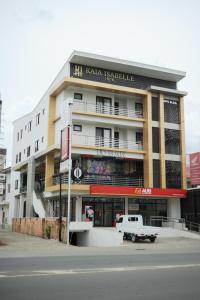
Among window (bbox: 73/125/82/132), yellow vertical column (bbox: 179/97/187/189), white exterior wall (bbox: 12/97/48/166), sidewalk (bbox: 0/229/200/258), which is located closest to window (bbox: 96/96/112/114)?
window (bbox: 73/125/82/132)

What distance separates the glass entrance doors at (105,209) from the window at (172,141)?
7567 millimetres

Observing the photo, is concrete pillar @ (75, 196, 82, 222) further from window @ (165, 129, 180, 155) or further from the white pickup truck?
window @ (165, 129, 180, 155)

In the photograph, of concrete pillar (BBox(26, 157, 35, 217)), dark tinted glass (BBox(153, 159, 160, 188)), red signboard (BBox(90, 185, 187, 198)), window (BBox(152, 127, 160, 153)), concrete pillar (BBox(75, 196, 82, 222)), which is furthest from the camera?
concrete pillar (BBox(26, 157, 35, 217))

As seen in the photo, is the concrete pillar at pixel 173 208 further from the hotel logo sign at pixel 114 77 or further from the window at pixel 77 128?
the hotel logo sign at pixel 114 77

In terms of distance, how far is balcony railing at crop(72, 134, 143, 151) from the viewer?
38.0 meters

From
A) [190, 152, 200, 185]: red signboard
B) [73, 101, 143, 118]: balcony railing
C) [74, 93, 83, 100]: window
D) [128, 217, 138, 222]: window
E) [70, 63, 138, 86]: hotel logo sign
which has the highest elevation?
[70, 63, 138, 86]: hotel logo sign

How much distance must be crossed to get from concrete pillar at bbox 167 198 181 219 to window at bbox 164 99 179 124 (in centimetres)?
862

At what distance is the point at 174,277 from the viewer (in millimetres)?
10609

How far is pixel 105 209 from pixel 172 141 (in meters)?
10.5

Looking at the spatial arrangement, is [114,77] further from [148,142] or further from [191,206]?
[191,206]

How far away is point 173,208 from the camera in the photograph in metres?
40.2

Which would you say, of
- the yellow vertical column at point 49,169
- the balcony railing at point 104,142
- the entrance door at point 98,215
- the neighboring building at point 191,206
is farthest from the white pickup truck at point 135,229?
the yellow vertical column at point 49,169

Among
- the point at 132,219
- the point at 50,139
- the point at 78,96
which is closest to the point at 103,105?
the point at 78,96

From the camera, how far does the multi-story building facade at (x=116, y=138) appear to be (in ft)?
124
